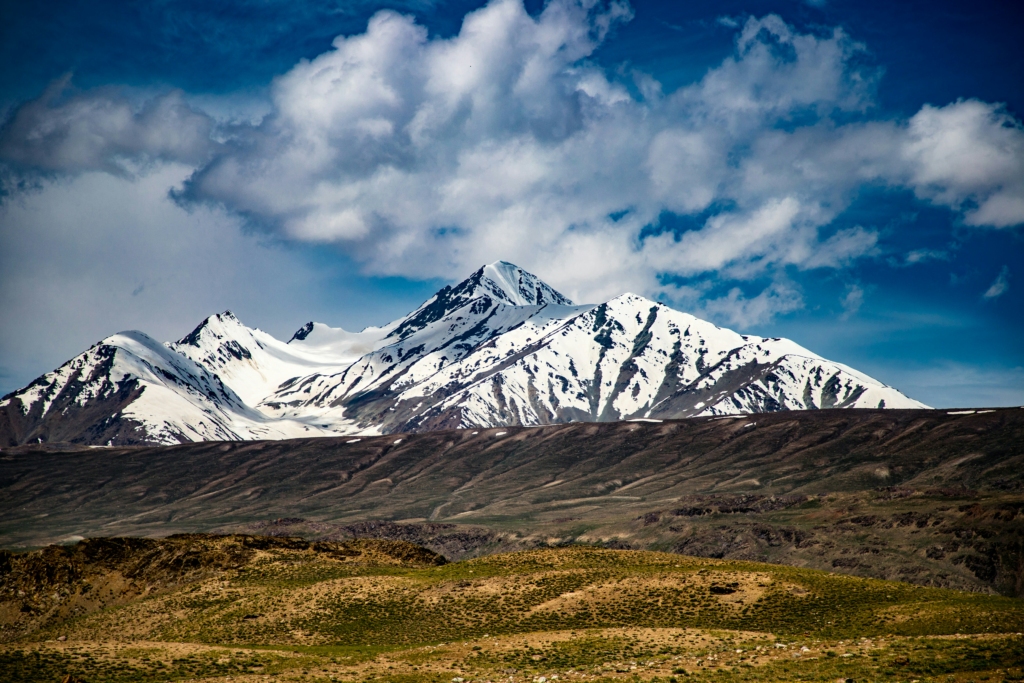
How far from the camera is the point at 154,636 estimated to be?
55.7m

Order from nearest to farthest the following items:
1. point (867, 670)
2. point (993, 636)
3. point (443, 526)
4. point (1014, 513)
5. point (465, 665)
A: point (867, 670)
point (993, 636)
point (465, 665)
point (1014, 513)
point (443, 526)

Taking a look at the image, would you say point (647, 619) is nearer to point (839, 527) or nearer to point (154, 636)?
point (154, 636)

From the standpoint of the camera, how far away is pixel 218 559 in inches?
2921

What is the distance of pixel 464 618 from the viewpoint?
5447 centimetres

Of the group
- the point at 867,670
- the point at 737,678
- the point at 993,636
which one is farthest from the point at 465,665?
the point at 993,636

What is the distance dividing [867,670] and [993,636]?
26.8ft

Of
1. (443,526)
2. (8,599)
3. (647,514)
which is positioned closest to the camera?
(8,599)

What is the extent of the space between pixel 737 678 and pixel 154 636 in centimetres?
4054

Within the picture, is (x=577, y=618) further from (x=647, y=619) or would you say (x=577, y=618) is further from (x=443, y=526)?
(x=443, y=526)

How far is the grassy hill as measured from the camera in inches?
1389

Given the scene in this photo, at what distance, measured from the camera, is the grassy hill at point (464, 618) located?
3528cm

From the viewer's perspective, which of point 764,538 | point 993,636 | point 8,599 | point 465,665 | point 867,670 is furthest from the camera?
point 764,538

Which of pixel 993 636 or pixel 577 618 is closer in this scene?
pixel 993 636

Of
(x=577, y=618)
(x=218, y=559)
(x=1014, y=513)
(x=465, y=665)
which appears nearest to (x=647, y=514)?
(x=1014, y=513)
